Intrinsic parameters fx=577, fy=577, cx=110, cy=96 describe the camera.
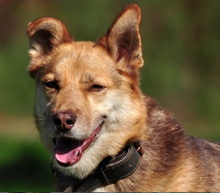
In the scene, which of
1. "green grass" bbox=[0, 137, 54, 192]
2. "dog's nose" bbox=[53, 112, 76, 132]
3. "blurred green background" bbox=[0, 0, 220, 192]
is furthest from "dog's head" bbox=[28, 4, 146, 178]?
"blurred green background" bbox=[0, 0, 220, 192]

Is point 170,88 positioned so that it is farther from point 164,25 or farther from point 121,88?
point 121,88

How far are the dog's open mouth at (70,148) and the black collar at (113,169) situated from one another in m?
0.21

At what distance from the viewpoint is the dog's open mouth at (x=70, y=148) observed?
190 inches

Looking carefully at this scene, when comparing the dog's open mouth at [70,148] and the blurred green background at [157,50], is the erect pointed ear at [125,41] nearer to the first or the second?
the dog's open mouth at [70,148]

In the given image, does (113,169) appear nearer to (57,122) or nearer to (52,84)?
(57,122)

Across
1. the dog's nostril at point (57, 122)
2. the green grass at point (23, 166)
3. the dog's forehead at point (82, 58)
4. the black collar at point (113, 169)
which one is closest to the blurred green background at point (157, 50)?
the green grass at point (23, 166)

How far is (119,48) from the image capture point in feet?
17.5

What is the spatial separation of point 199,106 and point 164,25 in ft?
10.0

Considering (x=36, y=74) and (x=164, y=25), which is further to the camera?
(x=164, y=25)

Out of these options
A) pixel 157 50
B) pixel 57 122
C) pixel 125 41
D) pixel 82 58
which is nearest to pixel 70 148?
pixel 57 122

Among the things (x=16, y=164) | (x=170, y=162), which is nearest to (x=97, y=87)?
(x=170, y=162)

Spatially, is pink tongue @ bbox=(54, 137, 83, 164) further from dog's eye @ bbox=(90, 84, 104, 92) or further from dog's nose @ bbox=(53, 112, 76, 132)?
dog's eye @ bbox=(90, 84, 104, 92)

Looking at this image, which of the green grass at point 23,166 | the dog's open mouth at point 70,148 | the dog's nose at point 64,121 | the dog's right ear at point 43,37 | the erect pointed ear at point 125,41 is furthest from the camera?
the green grass at point 23,166

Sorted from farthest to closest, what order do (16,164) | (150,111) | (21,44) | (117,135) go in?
(21,44) < (16,164) < (150,111) < (117,135)
